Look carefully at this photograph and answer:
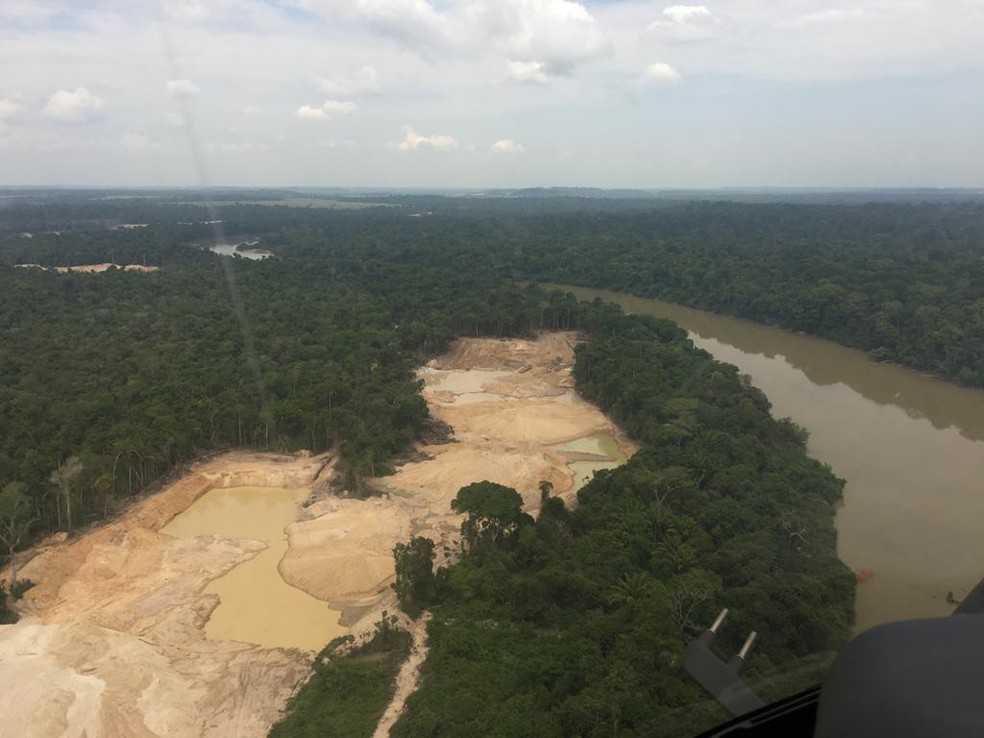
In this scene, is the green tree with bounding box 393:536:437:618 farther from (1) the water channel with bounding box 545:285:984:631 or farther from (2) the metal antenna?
(2) the metal antenna

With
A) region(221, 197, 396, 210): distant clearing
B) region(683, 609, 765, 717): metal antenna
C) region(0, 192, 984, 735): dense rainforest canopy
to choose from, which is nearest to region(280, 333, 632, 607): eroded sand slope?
region(0, 192, 984, 735): dense rainforest canopy

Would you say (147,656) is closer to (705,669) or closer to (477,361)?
(705,669)

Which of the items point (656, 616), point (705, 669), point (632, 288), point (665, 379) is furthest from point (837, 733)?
point (632, 288)

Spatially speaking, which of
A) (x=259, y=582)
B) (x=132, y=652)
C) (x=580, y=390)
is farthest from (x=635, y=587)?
(x=580, y=390)

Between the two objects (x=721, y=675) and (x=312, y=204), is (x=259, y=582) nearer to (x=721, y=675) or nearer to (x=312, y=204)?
(x=721, y=675)

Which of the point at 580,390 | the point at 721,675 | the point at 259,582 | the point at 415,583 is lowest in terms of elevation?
the point at 259,582

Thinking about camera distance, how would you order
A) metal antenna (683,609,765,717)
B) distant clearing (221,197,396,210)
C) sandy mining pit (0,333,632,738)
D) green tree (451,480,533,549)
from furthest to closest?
distant clearing (221,197,396,210) → green tree (451,480,533,549) → sandy mining pit (0,333,632,738) → metal antenna (683,609,765,717)
